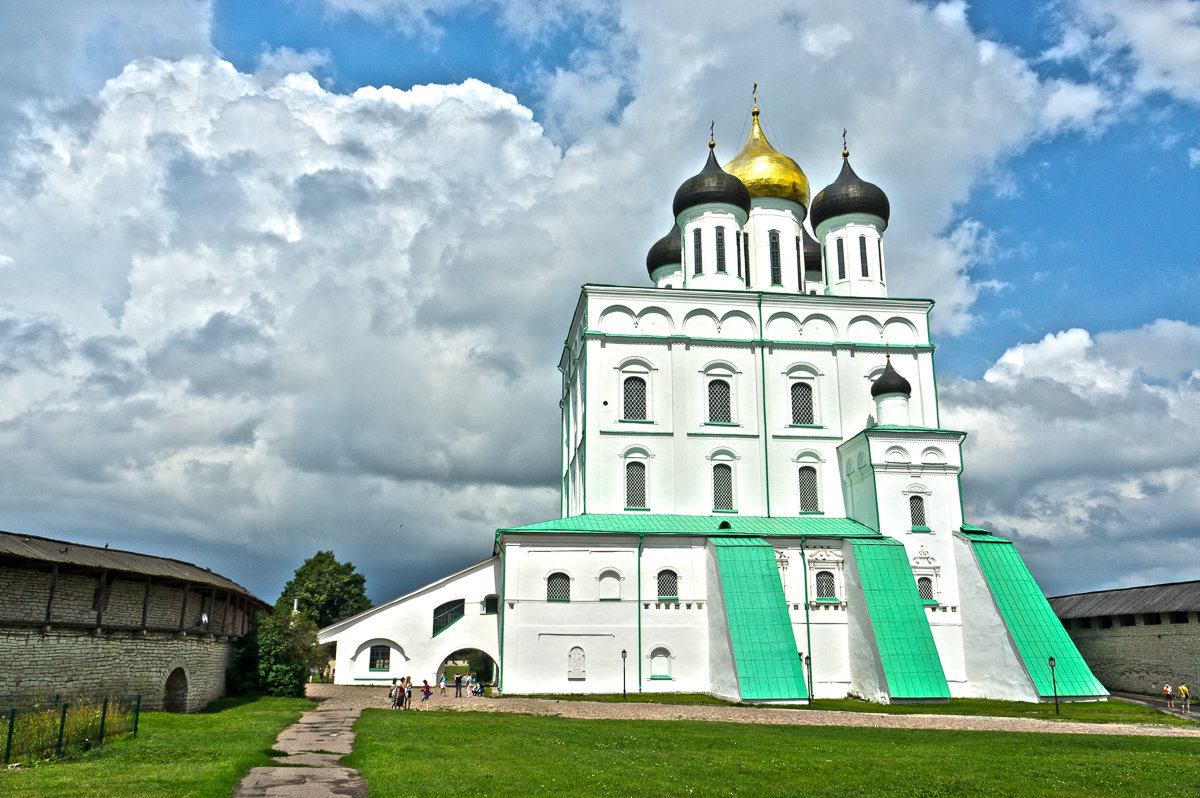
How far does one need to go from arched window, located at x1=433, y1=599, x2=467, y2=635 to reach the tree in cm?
2348

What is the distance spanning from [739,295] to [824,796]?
75.0 ft

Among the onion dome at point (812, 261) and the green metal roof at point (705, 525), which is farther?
the onion dome at point (812, 261)

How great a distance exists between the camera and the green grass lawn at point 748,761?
36.6ft

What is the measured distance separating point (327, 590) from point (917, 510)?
117 ft

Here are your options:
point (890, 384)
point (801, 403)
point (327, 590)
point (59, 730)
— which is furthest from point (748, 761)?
point (327, 590)

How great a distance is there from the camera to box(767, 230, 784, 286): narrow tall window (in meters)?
34.7

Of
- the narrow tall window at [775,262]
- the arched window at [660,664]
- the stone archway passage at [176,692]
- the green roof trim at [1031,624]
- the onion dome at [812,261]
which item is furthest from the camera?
the onion dome at [812,261]

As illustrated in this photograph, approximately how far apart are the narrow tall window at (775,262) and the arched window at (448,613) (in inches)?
639

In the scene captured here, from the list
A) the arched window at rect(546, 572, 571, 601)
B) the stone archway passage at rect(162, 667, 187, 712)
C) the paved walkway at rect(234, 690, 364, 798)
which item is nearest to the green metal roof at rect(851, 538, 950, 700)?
the arched window at rect(546, 572, 571, 601)

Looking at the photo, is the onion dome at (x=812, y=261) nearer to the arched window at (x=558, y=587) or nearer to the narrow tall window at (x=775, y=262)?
the narrow tall window at (x=775, y=262)

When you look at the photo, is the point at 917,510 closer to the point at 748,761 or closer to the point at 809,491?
the point at 809,491

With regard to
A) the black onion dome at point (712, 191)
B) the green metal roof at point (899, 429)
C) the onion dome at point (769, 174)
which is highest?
the onion dome at point (769, 174)

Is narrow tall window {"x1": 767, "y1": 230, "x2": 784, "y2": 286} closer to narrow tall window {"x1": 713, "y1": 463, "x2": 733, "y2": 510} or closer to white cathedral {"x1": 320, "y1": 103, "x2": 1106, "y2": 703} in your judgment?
white cathedral {"x1": 320, "y1": 103, "x2": 1106, "y2": 703}

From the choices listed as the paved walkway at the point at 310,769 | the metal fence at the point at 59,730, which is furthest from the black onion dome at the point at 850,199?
the metal fence at the point at 59,730
